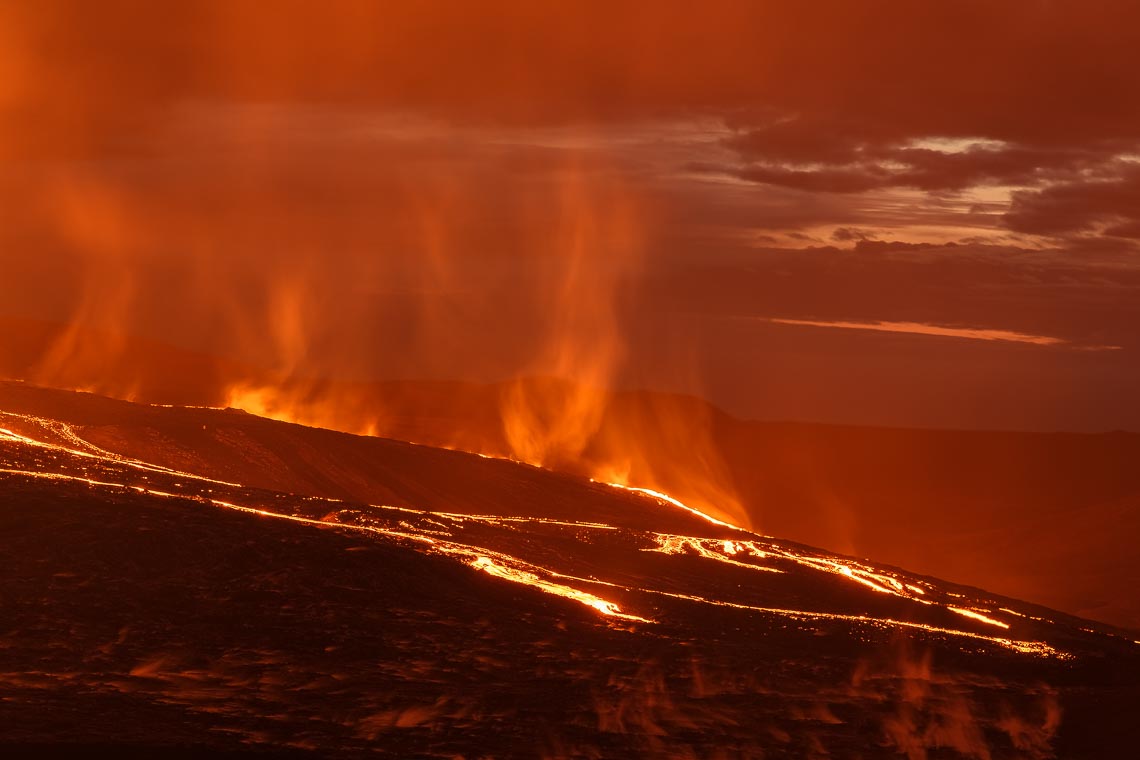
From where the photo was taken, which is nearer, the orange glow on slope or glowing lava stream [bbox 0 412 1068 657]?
glowing lava stream [bbox 0 412 1068 657]

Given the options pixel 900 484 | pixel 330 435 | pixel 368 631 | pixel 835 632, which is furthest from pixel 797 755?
pixel 900 484

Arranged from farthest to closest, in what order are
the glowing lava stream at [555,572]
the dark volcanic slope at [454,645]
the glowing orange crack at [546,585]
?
the glowing lava stream at [555,572] < the glowing orange crack at [546,585] < the dark volcanic slope at [454,645]

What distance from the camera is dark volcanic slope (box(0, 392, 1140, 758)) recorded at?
1691 centimetres

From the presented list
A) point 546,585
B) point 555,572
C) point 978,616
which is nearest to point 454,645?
point 546,585

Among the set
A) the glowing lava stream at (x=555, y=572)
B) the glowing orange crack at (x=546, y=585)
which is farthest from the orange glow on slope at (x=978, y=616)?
the glowing orange crack at (x=546, y=585)

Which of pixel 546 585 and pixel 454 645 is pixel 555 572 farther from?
pixel 454 645

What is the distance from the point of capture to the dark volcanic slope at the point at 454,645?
16.9m

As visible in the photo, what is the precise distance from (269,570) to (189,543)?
1.55m

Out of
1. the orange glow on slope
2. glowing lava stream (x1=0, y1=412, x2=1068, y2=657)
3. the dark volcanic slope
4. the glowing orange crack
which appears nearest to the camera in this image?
the dark volcanic slope

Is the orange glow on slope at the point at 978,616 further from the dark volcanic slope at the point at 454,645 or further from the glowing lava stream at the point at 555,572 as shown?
the dark volcanic slope at the point at 454,645

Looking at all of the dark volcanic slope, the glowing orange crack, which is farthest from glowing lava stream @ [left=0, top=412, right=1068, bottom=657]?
the dark volcanic slope

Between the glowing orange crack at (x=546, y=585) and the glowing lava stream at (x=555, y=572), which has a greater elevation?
the glowing lava stream at (x=555, y=572)

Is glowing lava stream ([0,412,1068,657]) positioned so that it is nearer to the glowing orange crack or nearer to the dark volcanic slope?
the glowing orange crack

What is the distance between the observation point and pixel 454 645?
20.8 m
